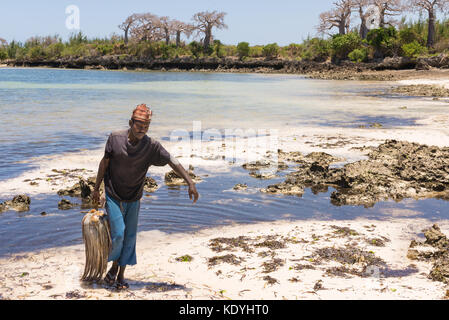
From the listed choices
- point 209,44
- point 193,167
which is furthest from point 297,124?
point 209,44

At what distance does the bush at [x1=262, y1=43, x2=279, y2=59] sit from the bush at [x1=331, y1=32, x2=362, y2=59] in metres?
13.6

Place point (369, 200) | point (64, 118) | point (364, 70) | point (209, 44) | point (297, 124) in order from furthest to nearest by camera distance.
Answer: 1. point (209, 44)
2. point (364, 70)
3. point (64, 118)
4. point (297, 124)
5. point (369, 200)

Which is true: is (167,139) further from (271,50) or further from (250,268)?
(271,50)

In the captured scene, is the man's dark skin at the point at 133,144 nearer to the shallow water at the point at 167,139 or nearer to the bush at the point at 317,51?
the shallow water at the point at 167,139

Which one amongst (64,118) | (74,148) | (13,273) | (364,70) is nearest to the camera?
(13,273)

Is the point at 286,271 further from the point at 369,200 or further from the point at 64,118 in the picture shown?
the point at 64,118

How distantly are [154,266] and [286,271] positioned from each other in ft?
4.15

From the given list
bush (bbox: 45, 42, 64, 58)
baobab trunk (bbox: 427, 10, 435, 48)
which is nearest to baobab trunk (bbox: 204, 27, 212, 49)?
bush (bbox: 45, 42, 64, 58)

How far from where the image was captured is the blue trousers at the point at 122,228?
161 inches

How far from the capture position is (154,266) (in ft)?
16.0

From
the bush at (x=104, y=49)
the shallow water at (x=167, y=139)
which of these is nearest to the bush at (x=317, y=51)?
the bush at (x=104, y=49)

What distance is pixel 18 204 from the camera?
6.80 meters

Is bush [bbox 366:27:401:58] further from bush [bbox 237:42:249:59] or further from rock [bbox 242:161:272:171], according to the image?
rock [bbox 242:161:272:171]

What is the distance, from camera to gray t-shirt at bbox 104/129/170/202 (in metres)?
4.03
